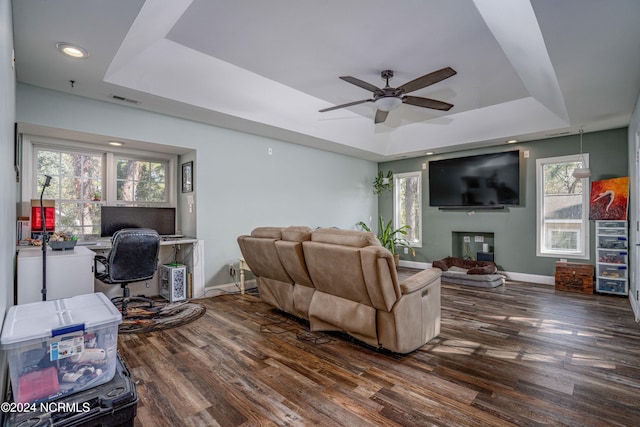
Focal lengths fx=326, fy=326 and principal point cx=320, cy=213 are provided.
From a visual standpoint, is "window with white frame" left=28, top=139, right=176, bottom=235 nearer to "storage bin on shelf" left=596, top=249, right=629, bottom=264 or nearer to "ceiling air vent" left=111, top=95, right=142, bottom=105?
"ceiling air vent" left=111, top=95, right=142, bottom=105

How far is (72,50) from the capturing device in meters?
2.71

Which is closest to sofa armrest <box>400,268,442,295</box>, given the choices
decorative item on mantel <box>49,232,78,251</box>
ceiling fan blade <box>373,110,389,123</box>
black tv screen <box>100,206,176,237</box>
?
ceiling fan blade <box>373,110,389,123</box>

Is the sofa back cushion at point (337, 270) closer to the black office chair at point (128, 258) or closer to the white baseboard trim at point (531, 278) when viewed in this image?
the black office chair at point (128, 258)

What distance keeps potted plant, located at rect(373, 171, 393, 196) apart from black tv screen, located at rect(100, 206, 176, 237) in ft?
15.1

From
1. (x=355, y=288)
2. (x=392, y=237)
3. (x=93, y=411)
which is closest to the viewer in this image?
(x=93, y=411)

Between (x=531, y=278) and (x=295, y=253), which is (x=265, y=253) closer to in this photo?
(x=295, y=253)

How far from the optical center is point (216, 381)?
2293 mm

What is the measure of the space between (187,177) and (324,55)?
2.67 metres

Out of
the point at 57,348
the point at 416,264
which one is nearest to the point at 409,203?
the point at 416,264

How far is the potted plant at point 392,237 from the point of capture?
7128 millimetres

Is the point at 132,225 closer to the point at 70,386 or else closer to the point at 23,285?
the point at 23,285

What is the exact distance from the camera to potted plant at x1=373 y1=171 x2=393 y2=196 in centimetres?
762

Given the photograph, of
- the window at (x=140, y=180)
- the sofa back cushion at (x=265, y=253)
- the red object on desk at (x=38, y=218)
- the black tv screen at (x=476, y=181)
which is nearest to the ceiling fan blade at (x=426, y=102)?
the sofa back cushion at (x=265, y=253)

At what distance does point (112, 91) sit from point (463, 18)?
363cm
